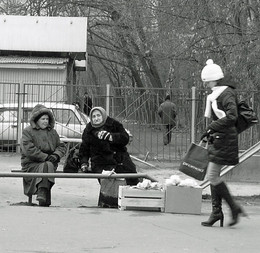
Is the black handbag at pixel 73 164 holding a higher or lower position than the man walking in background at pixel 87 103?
lower

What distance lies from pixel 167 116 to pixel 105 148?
1025 centimetres

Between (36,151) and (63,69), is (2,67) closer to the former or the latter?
(63,69)

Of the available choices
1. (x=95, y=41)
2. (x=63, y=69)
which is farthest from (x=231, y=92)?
(x=95, y=41)

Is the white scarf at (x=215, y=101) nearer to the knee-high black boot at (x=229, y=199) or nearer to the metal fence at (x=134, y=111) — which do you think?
the knee-high black boot at (x=229, y=199)

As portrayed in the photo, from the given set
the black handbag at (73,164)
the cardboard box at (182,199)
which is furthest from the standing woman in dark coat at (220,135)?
the black handbag at (73,164)

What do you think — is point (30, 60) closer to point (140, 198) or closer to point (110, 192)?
point (110, 192)

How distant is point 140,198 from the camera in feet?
36.9

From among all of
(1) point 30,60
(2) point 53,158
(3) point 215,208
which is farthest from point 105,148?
(1) point 30,60

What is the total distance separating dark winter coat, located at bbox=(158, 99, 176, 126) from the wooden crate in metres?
10.6

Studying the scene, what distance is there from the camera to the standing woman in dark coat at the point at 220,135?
380 inches

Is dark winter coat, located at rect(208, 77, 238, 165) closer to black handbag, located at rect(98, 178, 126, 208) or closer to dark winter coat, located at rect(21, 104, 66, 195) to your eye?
black handbag, located at rect(98, 178, 126, 208)

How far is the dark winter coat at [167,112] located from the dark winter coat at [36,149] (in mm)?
9720

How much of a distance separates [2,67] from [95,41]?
15.3 m

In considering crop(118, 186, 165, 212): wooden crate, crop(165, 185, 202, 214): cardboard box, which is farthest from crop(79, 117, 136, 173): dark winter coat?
crop(165, 185, 202, 214): cardboard box
